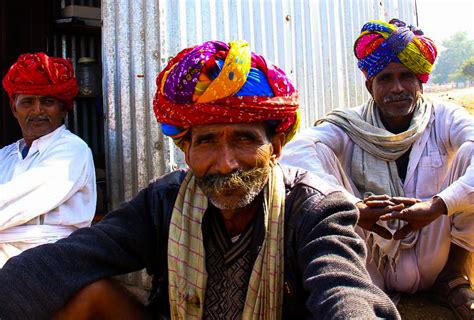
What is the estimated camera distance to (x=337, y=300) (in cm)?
163

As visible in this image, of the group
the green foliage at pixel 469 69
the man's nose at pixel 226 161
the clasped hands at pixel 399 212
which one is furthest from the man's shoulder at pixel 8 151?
the green foliage at pixel 469 69

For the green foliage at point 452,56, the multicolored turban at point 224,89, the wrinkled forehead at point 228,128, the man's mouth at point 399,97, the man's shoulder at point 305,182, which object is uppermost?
the green foliage at point 452,56

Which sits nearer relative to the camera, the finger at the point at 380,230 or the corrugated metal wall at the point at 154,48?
the finger at the point at 380,230

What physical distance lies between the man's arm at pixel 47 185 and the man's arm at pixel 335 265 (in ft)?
5.64

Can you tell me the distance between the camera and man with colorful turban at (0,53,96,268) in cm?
306

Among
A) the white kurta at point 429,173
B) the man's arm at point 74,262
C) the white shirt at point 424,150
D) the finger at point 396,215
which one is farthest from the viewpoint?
the white shirt at point 424,150

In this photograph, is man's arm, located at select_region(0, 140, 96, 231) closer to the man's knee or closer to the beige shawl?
the man's knee

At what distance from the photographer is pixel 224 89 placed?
2.12 metres

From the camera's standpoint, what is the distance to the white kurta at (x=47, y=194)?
3.03 m

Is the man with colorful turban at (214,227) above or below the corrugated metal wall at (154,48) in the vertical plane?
below

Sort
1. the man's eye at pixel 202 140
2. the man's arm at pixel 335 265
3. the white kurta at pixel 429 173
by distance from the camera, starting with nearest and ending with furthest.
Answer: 1. the man's arm at pixel 335 265
2. the man's eye at pixel 202 140
3. the white kurta at pixel 429 173

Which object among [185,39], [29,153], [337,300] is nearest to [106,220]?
[337,300]

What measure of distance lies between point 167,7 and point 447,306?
101 inches

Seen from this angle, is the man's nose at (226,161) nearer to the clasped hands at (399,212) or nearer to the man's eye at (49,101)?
the clasped hands at (399,212)
